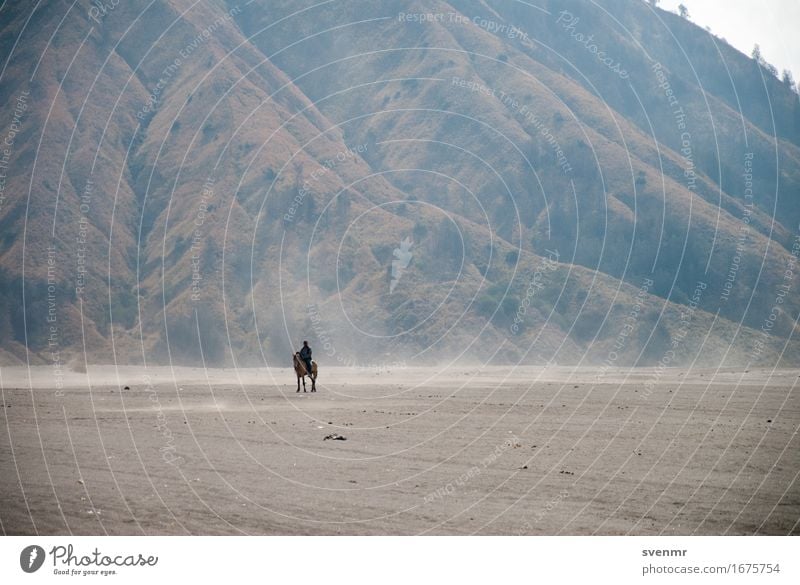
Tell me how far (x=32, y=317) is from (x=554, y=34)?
101201 mm

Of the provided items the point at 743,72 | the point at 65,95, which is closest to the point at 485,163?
the point at 65,95

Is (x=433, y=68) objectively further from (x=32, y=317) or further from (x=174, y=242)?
(x=32, y=317)

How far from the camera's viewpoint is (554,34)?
154m
